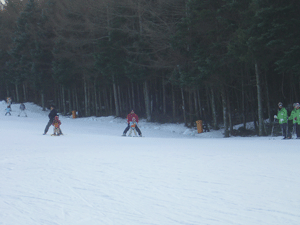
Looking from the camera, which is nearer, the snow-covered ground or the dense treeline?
the snow-covered ground

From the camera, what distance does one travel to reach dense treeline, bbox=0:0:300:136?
18.5m

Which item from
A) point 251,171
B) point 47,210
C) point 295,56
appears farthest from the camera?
point 295,56

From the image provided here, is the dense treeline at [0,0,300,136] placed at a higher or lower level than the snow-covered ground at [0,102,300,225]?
higher

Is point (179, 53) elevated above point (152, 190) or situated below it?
above

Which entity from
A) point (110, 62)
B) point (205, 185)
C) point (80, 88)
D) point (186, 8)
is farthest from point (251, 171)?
point (80, 88)

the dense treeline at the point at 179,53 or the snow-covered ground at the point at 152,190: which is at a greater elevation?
the dense treeline at the point at 179,53

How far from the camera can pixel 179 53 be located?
25.4m

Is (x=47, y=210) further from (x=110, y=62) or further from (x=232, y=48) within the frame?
(x=110, y=62)

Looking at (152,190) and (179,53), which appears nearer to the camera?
(152,190)

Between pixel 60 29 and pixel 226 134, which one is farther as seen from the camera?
pixel 60 29

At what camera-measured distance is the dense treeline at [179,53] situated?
18547 millimetres

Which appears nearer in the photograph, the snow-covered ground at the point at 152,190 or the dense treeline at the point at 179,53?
the snow-covered ground at the point at 152,190

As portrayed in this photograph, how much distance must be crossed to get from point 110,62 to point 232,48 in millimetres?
18415

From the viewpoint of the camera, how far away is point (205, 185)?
668 centimetres
